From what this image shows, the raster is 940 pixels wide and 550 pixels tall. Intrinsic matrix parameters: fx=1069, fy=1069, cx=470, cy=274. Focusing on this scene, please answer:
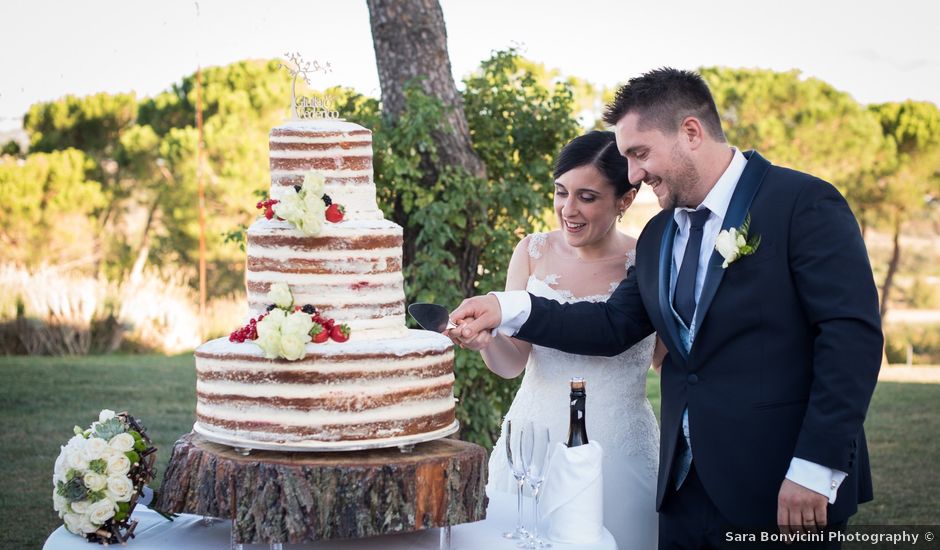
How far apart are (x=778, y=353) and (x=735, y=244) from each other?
395 mm

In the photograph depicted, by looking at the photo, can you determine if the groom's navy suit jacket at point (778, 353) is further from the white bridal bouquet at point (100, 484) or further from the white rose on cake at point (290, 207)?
the white bridal bouquet at point (100, 484)

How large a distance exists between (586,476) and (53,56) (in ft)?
52.1

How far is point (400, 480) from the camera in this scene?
3.63 meters

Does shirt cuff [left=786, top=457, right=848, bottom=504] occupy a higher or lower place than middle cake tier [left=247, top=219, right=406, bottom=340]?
lower

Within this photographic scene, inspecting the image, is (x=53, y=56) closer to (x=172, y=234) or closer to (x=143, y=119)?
(x=172, y=234)

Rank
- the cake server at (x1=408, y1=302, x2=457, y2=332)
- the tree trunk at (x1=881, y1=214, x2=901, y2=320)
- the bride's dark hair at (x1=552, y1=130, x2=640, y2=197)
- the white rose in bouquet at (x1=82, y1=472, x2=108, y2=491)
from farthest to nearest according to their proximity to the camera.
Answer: the tree trunk at (x1=881, y1=214, x2=901, y2=320)
the bride's dark hair at (x1=552, y1=130, x2=640, y2=197)
the cake server at (x1=408, y1=302, x2=457, y2=332)
the white rose in bouquet at (x1=82, y1=472, x2=108, y2=491)

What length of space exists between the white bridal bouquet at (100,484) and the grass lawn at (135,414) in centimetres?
468

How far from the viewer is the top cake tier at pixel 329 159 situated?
3879 millimetres

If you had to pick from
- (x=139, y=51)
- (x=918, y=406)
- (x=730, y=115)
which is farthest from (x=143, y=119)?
(x=918, y=406)

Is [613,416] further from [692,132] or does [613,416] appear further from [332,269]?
[332,269]

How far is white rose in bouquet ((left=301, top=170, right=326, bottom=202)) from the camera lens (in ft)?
12.2

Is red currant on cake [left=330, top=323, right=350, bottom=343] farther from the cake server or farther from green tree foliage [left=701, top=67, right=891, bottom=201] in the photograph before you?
green tree foliage [left=701, top=67, right=891, bottom=201]

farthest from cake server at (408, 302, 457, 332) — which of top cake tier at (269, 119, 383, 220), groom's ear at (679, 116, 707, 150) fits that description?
groom's ear at (679, 116, 707, 150)

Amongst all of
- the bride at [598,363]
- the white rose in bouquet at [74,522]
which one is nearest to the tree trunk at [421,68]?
the bride at [598,363]
